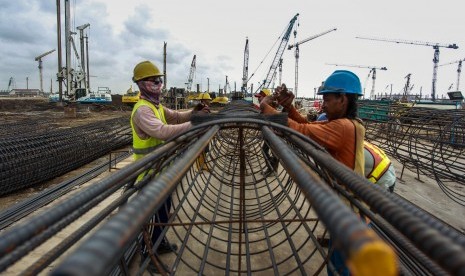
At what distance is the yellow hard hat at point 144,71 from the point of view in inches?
114

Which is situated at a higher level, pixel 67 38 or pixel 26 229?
pixel 67 38

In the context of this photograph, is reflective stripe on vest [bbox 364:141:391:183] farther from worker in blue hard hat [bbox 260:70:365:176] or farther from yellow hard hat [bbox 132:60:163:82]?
yellow hard hat [bbox 132:60:163:82]

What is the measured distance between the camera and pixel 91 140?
8.74 metres

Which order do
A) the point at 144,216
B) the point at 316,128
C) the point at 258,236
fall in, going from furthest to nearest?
the point at 258,236 < the point at 316,128 < the point at 144,216

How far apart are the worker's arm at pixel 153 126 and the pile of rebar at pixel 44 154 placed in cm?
425

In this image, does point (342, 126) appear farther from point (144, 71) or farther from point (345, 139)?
point (144, 71)

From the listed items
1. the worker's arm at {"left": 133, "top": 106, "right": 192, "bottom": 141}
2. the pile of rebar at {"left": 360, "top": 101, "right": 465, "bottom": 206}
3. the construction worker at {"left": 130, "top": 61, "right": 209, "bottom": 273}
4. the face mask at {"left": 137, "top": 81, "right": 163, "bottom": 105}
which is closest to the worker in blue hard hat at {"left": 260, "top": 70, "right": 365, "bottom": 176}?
the worker's arm at {"left": 133, "top": 106, "right": 192, "bottom": 141}

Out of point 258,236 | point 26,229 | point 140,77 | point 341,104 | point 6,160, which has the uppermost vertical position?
point 140,77

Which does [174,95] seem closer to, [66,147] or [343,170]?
[66,147]

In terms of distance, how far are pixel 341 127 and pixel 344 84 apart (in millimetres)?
334

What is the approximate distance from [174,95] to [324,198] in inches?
1005

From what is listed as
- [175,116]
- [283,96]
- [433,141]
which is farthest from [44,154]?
[433,141]

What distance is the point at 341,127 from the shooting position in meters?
1.97

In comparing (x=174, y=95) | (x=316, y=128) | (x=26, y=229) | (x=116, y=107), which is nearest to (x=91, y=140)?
(x=316, y=128)
